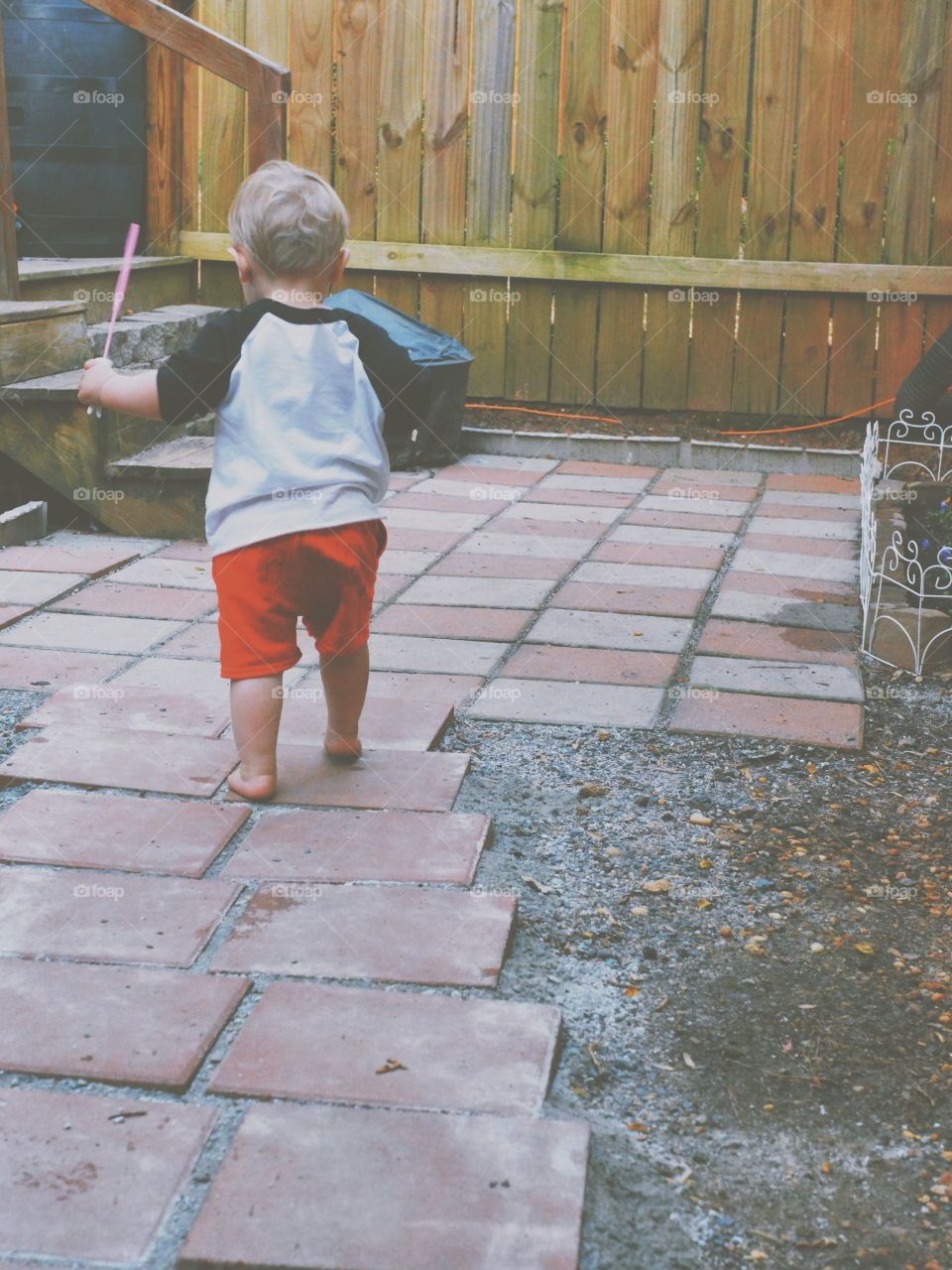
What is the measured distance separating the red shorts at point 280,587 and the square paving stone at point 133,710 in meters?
0.44

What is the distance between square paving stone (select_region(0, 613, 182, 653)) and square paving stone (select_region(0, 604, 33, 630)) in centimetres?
2

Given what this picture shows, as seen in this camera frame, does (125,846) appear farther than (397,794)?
No

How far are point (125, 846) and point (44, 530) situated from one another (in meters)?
2.48

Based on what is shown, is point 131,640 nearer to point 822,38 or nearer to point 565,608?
point 565,608

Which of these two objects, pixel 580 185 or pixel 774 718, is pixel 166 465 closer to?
pixel 774 718

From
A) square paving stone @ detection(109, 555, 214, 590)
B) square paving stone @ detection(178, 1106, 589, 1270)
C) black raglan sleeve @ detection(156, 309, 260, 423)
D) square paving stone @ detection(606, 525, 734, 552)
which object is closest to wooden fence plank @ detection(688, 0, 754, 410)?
square paving stone @ detection(606, 525, 734, 552)

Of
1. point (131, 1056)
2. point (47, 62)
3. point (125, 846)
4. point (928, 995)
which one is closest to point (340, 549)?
point (125, 846)

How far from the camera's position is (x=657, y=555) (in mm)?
4570

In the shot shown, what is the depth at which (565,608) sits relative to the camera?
3943mm

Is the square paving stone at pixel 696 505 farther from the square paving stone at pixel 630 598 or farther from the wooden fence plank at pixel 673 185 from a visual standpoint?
the square paving stone at pixel 630 598

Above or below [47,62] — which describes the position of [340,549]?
below

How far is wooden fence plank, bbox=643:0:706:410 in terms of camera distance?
6008mm

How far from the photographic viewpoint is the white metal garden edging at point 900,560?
3.51 metres

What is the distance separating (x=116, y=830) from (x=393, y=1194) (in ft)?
3.48
